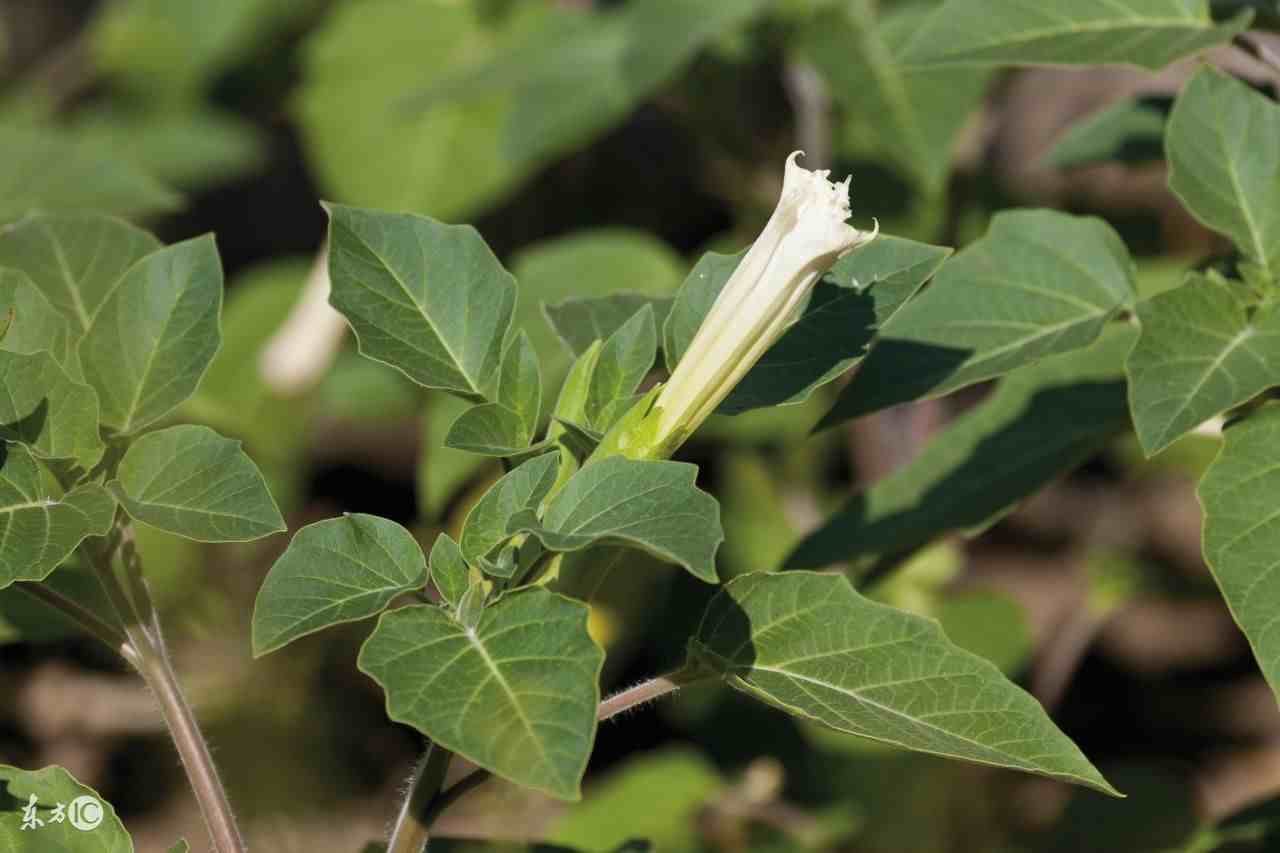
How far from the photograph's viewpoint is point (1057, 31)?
979 millimetres

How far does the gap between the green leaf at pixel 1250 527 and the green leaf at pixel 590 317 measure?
12.1 inches

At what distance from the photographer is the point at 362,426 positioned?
8.33 ft

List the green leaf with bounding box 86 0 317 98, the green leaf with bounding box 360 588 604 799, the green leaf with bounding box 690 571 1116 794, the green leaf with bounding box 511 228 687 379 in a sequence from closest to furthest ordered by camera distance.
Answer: the green leaf with bounding box 360 588 604 799, the green leaf with bounding box 690 571 1116 794, the green leaf with bounding box 511 228 687 379, the green leaf with bounding box 86 0 317 98

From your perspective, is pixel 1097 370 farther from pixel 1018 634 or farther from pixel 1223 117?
pixel 1018 634

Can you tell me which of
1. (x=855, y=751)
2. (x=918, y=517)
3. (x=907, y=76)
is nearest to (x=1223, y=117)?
(x=918, y=517)

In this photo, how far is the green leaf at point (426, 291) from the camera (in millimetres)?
766

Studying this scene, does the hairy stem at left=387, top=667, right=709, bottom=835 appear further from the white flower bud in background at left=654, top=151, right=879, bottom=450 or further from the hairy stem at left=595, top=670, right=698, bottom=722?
the white flower bud in background at left=654, top=151, right=879, bottom=450

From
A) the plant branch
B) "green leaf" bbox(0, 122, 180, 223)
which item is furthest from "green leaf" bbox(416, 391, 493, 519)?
the plant branch

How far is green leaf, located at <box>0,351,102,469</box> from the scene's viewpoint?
2.27ft

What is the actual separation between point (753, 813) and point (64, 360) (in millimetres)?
1126

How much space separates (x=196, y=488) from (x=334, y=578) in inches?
3.9

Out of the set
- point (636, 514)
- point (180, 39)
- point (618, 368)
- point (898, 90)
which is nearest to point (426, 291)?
point (618, 368)

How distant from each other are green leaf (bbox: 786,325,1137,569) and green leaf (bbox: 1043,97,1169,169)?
0.14 m

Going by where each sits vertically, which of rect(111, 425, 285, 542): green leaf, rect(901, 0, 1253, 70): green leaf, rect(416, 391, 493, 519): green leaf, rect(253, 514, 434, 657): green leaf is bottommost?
rect(416, 391, 493, 519): green leaf
